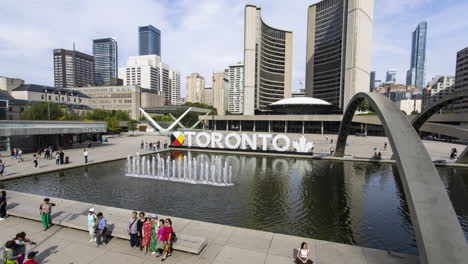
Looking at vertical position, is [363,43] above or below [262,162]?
above

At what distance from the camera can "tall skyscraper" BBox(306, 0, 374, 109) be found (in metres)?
84.9

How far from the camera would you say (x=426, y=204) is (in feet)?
21.4

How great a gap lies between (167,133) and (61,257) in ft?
188

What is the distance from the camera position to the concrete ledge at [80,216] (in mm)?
7877

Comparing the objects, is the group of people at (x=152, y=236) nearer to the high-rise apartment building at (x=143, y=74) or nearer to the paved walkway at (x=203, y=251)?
the paved walkway at (x=203, y=251)

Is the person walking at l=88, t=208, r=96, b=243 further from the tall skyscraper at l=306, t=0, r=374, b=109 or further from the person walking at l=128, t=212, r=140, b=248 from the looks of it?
the tall skyscraper at l=306, t=0, r=374, b=109

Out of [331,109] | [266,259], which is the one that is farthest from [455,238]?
[331,109]

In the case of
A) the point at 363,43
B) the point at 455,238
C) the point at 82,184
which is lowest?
the point at 82,184

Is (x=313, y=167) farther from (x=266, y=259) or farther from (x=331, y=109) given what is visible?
(x=331, y=109)

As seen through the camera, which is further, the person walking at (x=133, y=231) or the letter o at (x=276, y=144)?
the letter o at (x=276, y=144)

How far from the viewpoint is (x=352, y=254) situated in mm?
7668

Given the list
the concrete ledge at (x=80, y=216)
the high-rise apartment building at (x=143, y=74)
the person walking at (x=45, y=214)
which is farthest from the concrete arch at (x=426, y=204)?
the high-rise apartment building at (x=143, y=74)

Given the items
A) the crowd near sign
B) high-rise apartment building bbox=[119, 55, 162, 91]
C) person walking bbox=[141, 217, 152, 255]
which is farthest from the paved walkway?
high-rise apartment building bbox=[119, 55, 162, 91]

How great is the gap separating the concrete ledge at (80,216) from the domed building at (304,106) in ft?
284
